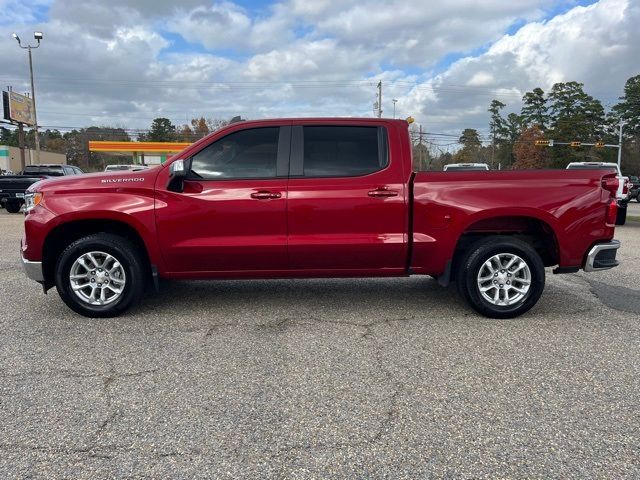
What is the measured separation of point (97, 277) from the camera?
4863 mm

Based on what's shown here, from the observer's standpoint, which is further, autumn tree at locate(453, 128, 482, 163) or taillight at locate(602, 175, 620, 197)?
autumn tree at locate(453, 128, 482, 163)

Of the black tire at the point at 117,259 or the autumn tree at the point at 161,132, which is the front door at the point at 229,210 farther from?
the autumn tree at the point at 161,132

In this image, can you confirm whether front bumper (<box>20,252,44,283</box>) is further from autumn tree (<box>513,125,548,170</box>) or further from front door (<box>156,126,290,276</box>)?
autumn tree (<box>513,125,548,170</box>)

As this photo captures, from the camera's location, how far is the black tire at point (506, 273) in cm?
487

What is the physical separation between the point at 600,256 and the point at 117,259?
4.69 metres

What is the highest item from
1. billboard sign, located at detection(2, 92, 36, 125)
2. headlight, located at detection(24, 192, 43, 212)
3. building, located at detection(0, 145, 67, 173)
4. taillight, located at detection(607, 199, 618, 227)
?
billboard sign, located at detection(2, 92, 36, 125)

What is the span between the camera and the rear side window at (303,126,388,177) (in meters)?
4.90

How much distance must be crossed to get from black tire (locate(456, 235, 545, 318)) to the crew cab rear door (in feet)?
2.12

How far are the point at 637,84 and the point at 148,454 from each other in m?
87.2

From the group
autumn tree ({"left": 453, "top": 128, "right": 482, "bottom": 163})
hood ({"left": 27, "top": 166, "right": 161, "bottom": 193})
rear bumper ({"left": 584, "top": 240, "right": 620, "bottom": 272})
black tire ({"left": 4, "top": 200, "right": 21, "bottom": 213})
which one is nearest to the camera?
hood ({"left": 27, "top": 166, "right": 161, "bottom": 193})

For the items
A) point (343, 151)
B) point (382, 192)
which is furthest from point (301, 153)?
point (382, 192)

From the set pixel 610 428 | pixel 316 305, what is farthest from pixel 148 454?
pixel 316 305

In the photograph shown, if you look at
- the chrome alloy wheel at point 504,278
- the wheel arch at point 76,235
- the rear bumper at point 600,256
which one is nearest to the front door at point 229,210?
the wheel arch at point 76,235

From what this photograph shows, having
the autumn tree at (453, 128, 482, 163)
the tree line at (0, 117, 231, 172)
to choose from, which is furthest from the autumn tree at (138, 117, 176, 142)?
the autumn tree at (453, 128, 482, 163)
